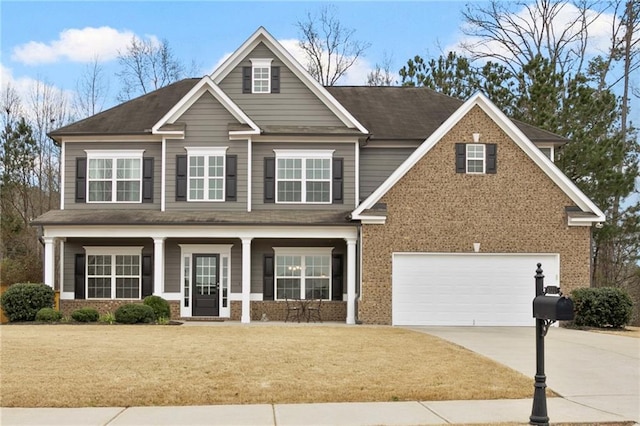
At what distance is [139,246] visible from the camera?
25.2 metres

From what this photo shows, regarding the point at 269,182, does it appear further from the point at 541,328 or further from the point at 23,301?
the point at 541,328

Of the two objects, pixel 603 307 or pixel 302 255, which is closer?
pixel 603 307

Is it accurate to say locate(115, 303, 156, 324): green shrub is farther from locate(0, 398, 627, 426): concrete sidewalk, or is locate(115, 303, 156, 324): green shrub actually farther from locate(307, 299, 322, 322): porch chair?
locate(0, 398, 627, 426): concrete sidewalk

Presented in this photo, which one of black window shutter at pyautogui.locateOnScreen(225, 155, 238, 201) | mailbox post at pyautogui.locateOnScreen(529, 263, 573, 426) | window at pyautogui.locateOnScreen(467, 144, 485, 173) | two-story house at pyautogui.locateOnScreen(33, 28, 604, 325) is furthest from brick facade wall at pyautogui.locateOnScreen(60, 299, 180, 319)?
mailbox post at pyautogui.locateOnScreen(529, 263, 573, 426)

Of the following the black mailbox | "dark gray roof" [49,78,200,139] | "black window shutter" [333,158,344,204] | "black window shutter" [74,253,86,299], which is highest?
"dark gray roof" [49,78,200,139]

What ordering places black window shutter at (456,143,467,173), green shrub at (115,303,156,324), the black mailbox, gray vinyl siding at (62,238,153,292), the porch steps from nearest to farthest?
the black mailbox < green shrub at (115,303,156,324) < black window shutter at (456,143,467,173) < the porch steps < gray vinyl siding at (62,238,153,292)

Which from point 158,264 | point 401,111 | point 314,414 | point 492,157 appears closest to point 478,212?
point 492,157

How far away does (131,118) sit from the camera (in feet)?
85.8

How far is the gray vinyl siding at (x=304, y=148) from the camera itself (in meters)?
24.9

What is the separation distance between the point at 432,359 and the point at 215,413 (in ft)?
17.5

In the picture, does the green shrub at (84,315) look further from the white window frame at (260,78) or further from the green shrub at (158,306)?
the white window frame at (260,78)

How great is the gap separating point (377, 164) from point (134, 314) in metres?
9.72

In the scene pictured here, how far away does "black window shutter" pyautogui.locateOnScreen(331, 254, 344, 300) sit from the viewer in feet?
81.3

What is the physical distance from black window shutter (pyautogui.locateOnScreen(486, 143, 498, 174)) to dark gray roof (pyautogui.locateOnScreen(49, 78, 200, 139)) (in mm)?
11124
